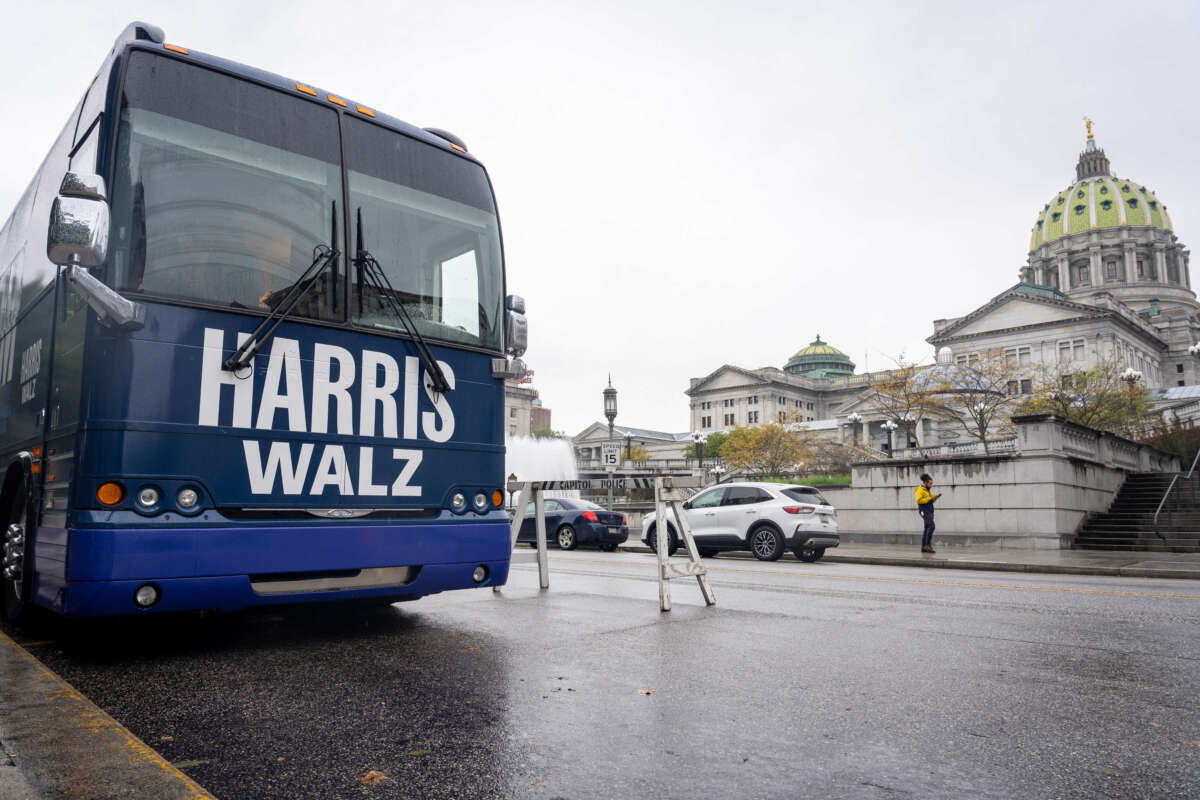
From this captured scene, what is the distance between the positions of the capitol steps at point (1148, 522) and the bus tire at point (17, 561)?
69.0 ft

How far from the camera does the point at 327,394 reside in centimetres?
577

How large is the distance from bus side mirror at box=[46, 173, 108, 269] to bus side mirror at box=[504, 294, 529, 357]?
2.95 m

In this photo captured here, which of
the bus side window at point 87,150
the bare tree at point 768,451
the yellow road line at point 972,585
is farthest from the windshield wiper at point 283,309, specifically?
the bare tree at point 768,451

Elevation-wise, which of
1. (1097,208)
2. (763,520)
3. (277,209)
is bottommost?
(763,520)

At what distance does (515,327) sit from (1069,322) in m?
102

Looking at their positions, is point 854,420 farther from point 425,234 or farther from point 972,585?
point 425,234

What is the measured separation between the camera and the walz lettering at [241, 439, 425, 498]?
5.41 metres

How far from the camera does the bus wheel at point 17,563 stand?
5965mm

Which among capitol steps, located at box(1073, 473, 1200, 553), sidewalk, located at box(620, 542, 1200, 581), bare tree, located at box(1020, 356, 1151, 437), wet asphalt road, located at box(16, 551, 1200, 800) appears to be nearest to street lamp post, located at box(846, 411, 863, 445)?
bare tree, located at box(1020, 356, 1151, 437)

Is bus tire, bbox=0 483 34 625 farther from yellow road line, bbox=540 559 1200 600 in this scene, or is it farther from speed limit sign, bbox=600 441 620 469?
speed limit sign, bbox=600 441 620 469

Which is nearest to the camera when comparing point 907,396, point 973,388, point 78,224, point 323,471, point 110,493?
point 78,224

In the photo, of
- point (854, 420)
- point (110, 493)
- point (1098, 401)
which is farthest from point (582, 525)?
point (854, 420)

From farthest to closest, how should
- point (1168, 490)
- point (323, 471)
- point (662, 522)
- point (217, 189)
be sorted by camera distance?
1. point (1168, 490)
2. point (662, 522)
3. point (323, 471)
4. point (217, 189)

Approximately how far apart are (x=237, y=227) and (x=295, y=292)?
21.6 inches
